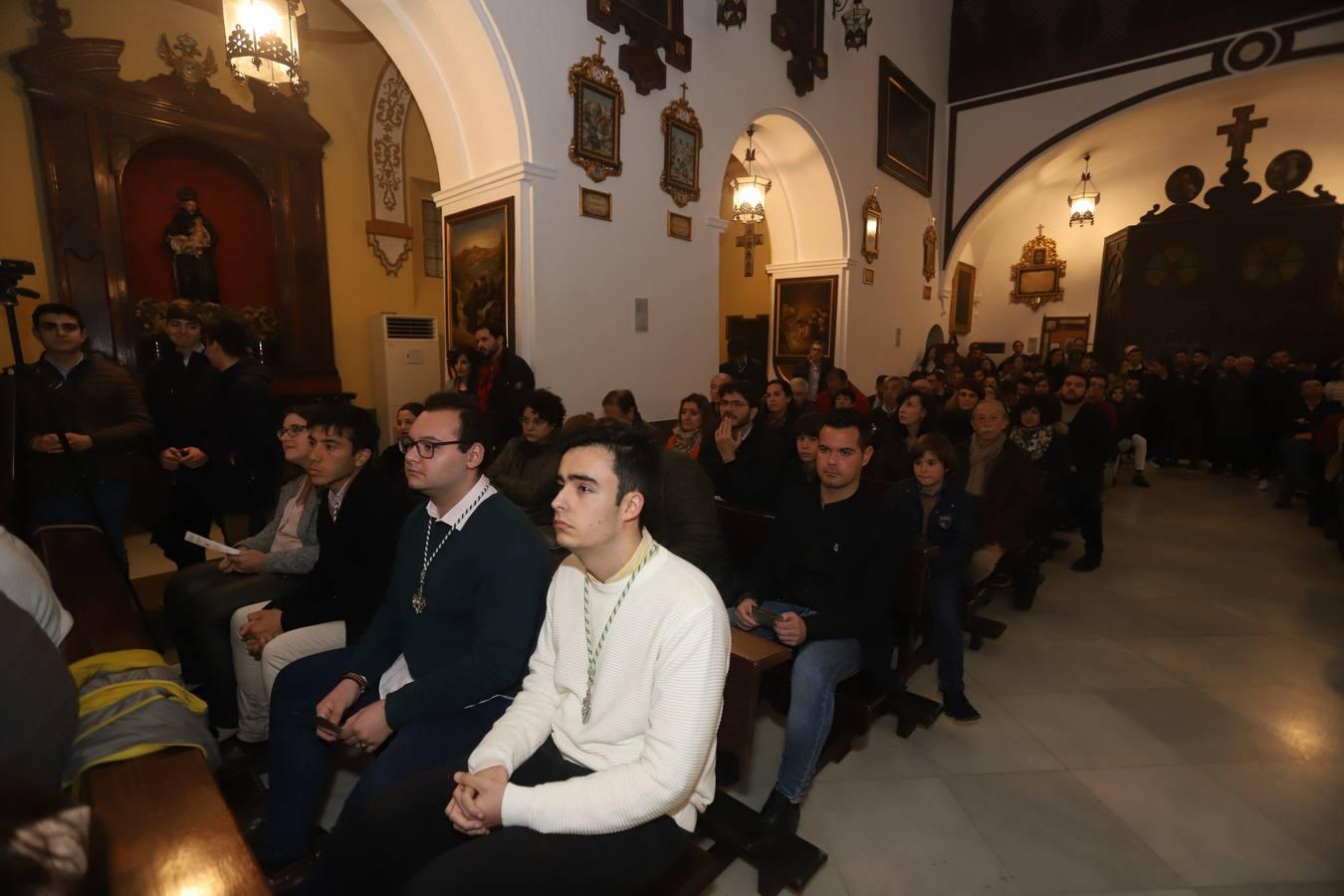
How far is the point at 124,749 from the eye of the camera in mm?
1307

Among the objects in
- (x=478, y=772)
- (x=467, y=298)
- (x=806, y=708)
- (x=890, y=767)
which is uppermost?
(x=467, y=298)

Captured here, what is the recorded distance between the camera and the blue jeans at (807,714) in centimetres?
217

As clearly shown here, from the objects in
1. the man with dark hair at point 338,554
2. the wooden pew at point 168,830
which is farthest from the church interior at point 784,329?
the man with dark hair at point 338,554

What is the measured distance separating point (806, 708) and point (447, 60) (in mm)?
5246

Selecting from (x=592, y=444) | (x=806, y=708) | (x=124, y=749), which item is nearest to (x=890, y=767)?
(x=806, y=708)

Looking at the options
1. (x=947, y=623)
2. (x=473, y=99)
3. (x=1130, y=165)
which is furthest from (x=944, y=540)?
(x=1130, y=165)

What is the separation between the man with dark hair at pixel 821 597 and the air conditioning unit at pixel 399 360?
6.68 meters

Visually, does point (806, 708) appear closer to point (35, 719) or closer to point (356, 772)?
point (356, 772)

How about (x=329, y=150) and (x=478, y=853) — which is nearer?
(x=478, y=853)

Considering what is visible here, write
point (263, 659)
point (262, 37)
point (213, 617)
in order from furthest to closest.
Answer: point (262, 37), point (213, 617), point (263, 659)

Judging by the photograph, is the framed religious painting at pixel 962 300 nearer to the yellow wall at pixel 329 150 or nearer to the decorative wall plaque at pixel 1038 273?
the decorative wall plaque at pixel 1038 273

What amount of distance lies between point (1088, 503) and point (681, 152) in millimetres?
4681

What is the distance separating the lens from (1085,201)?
40.7ft

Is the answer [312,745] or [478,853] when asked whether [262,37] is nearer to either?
[312,745]
